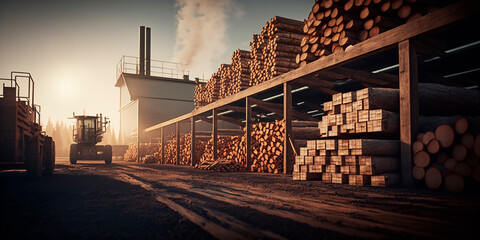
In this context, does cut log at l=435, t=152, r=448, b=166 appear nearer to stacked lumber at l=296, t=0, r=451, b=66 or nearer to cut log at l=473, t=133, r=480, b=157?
cut log at l=473, t=133, r=480, b=157

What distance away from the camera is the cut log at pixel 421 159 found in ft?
18.0

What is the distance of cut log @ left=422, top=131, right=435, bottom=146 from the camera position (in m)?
5.50

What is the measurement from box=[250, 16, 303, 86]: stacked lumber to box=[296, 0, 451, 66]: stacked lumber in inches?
65.2

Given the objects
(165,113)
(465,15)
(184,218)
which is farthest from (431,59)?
(165,113)

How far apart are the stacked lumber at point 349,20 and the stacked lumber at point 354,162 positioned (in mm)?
2671

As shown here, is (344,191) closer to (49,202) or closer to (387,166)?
(387,166)

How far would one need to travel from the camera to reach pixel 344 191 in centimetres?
558

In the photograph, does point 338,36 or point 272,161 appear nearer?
point 338,36

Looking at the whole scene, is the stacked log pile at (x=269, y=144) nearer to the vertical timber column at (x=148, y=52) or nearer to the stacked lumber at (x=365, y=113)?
the stacked lumber at (x=365, y=113)

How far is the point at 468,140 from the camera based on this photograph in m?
5.06

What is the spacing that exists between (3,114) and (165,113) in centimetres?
2336

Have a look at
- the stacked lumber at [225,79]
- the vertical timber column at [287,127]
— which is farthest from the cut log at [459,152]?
the stacked lumber at [225,79]

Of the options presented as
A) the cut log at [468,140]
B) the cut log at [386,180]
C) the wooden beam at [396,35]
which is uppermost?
the wooden beam at [396,35]

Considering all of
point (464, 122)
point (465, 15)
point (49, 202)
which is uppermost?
point (465, 15)
